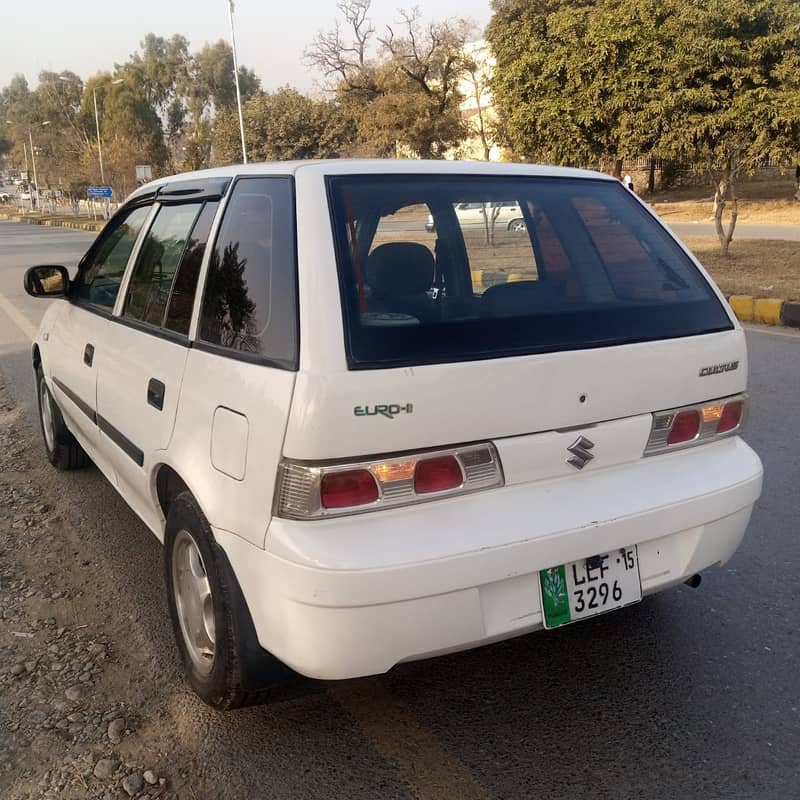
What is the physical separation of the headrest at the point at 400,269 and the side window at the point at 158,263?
2.52 ft

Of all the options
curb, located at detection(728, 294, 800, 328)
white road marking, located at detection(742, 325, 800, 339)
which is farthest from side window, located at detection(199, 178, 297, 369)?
curb, located at detection(728, 294, 800, 328)

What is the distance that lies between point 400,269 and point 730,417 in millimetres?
1182

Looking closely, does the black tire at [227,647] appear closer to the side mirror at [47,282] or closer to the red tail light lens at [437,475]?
the red tail light lens at [437,475]

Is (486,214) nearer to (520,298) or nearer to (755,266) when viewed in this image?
(520,298)

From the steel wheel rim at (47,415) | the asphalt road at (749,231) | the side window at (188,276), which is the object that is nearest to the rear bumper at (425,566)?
the side window at (188,276)

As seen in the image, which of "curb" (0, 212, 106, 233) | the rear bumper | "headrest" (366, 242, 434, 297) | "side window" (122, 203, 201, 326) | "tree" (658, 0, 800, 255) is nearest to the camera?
the rear bumper

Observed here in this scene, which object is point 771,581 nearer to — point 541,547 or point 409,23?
point 541,547

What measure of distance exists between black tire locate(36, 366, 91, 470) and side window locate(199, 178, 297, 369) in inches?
94.8

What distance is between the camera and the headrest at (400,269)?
2.35 m

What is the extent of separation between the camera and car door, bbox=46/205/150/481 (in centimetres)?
354

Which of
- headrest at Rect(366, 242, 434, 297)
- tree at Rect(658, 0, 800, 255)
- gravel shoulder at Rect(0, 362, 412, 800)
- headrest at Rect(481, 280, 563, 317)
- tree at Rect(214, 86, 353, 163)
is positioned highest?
tree at Rect(214, 86, 353, 163)

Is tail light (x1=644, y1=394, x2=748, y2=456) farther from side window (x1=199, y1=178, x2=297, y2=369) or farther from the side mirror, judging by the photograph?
the side mirror

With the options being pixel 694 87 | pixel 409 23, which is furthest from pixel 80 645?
pixel 409 23

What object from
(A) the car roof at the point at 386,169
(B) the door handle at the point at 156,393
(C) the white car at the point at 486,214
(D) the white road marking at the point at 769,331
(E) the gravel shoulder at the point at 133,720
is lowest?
(E) the gravel shoulder at the point at 133,720
